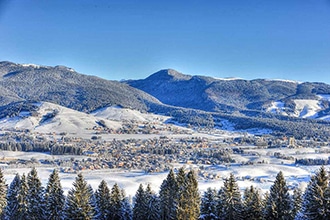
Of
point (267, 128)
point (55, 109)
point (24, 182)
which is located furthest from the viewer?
point (55, 109)

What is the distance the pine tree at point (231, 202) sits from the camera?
1449 inches

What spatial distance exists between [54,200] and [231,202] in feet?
57.2

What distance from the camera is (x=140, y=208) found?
4097cm

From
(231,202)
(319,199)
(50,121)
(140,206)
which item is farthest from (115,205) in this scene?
(50,121)

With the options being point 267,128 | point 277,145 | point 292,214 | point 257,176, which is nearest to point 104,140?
point 277,145

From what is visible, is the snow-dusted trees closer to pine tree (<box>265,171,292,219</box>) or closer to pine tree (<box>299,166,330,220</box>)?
pine tree (<box>265,171,292,219</box>)

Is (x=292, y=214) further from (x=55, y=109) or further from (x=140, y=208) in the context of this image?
(x=55, y=109)

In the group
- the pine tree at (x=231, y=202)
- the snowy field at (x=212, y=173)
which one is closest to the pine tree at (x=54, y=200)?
the pine tree at (x=231, y=202)

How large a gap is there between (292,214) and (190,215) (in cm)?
989

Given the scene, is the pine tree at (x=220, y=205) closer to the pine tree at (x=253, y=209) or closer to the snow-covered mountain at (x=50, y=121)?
the pine tree at (x=253, y=209)

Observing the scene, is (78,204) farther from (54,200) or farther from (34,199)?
(34,199)

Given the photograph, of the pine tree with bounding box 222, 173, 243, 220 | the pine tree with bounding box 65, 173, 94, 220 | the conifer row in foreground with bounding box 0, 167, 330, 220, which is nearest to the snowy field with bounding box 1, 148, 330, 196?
the conifer row in foreground with bounding box 0, 167, 330, 220

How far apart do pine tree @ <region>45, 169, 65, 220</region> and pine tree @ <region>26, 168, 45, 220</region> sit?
0.61 metres

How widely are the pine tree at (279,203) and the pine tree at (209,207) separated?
5100 mm
